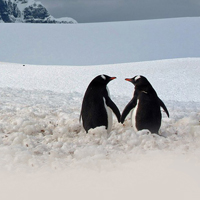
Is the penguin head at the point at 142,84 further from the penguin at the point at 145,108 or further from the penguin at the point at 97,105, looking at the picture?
the penguin at the point at 97,105

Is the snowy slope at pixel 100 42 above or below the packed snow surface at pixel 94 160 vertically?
above

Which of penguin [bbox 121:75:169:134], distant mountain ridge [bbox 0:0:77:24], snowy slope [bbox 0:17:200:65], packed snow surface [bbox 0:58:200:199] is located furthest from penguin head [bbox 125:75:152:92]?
distant mountain ridge [bbox 0:0:77:24]

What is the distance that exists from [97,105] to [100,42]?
1776cm

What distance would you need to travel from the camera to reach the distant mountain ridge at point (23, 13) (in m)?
116

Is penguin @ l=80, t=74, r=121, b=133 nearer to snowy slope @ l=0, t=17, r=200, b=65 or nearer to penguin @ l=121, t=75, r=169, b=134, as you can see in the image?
penguin @ l=121, t=75, r=169, b=134

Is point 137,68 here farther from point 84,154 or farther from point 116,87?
point 84,154

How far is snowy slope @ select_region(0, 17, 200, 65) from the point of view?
17703mm

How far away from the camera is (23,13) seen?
117188 mm

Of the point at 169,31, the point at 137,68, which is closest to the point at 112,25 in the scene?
the point at 169,31

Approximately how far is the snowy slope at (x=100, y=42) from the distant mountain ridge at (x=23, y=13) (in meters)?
94.4

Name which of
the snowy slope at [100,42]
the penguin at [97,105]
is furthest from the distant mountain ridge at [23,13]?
the penguin at [97,105]

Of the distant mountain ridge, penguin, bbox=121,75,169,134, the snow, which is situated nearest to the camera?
the snow

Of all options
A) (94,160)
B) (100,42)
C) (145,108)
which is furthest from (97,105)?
(100,42)

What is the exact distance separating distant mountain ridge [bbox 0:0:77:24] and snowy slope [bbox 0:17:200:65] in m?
94.4
